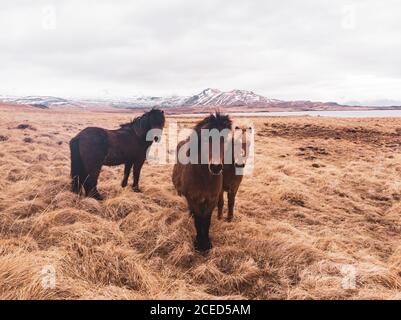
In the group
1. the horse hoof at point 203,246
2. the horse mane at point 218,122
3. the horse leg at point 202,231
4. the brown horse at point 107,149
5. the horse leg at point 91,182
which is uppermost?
the horse mane at point 218,122

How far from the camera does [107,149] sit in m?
6.63

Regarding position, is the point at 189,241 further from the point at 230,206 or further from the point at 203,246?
the point at 230,206

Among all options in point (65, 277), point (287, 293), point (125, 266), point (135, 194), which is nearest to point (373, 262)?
point (287, 293)

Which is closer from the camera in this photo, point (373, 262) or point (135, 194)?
point (373, 262)

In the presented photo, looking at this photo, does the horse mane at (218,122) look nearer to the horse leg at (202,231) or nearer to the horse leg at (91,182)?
the horse leg at (202,231)

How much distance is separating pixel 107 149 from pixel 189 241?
2.97m

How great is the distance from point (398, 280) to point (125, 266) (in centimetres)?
350

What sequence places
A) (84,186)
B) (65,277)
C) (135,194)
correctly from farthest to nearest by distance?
1. (135,194)
2. (84,186)
3. (65,277)

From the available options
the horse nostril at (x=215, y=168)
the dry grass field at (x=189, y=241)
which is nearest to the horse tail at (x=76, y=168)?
the dry grass field at (x=189, y=241)

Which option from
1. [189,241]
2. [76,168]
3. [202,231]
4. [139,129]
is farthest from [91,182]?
[202,231]

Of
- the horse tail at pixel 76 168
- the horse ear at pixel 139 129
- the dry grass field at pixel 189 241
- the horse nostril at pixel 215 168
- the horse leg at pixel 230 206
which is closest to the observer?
the dry grass field at pixel 189 241

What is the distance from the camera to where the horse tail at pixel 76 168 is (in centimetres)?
630
